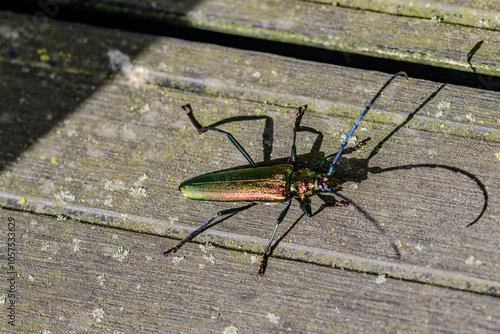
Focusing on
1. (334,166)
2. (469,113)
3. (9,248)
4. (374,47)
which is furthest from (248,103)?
(9,248)

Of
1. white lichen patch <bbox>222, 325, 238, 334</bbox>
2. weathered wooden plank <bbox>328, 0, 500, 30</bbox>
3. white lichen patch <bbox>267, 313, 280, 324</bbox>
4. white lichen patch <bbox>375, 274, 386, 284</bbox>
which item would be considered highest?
weathered wooden plank <bbox>328, 0, 500, 30</bbox>

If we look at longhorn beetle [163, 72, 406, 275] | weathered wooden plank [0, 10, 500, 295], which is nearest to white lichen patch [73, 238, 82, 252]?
weathered wooden plank [0, 10, 500, 295]

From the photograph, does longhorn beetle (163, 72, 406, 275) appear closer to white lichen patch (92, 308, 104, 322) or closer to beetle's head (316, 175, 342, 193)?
beetle's head (316, 175, 342, 193)

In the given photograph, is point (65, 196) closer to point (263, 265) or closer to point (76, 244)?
point (76, 244)

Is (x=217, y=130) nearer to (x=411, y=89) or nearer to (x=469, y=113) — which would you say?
(x=411, y=89)

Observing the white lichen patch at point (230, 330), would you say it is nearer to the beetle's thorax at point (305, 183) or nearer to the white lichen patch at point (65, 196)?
the beetle's thorax at point (305, 183)

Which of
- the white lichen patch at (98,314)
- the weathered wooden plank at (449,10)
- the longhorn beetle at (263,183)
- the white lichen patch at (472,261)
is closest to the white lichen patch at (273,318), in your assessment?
the longhorn beetle at (263,183)
